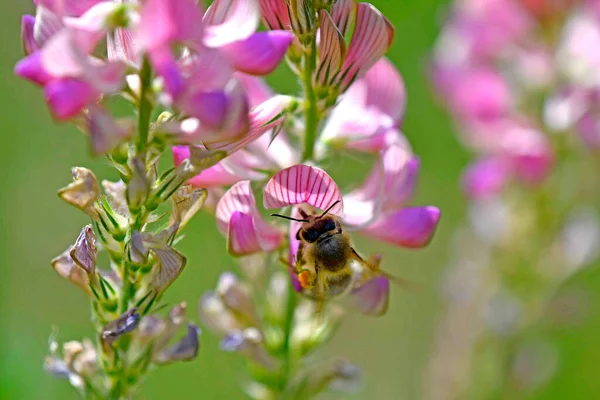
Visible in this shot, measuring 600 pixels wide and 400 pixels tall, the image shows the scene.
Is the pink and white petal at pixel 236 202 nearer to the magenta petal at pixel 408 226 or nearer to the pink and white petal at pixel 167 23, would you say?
the magenta petal at pixel 408 226

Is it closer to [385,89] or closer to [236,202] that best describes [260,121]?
[236,202]

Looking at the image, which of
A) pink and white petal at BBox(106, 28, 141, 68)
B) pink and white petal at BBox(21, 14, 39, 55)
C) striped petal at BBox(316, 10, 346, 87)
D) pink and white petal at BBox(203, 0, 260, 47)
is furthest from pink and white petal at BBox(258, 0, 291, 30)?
pink and white petal at BBox(21, 14, 39, 55)

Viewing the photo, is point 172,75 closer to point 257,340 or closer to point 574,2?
point 257,340

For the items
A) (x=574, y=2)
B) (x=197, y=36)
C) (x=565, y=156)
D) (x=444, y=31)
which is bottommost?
(x=197, y=36)

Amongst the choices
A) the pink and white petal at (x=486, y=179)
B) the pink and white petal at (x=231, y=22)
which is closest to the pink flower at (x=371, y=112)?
the pink and white petal at (x=231, y=22)

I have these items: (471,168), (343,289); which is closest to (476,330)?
(471,168)

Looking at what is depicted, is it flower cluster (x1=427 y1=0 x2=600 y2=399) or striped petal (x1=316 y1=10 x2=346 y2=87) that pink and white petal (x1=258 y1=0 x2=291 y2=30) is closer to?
striped petal (x1=316 y1=10 x2=346 y2=87)

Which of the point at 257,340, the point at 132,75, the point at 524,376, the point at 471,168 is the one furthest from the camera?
the point at 471,168
